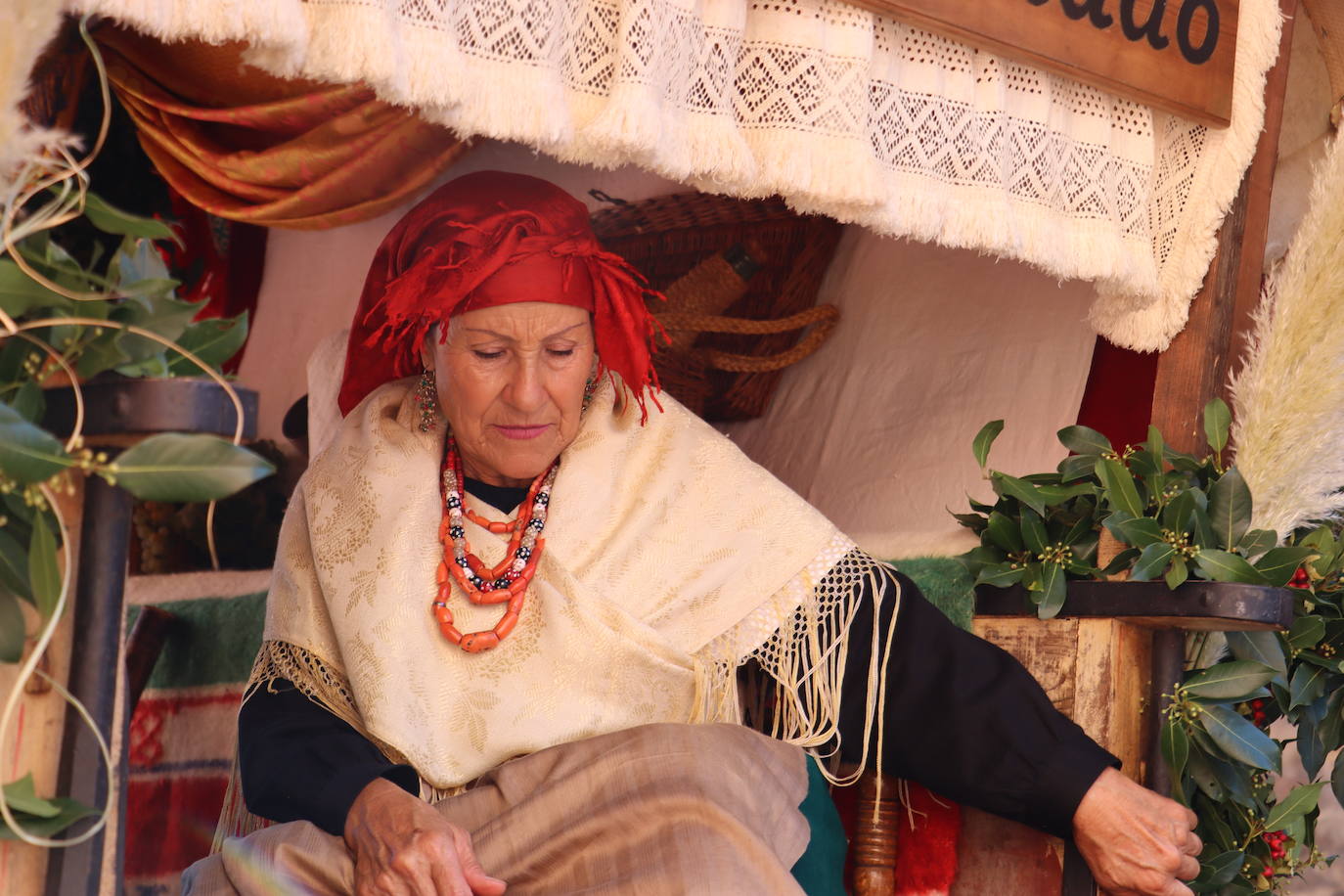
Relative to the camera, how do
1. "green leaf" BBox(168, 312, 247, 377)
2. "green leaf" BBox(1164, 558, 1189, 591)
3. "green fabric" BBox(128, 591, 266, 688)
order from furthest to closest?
"green fabric" BBox(128, 591, 266, 688) < "green leaf" BBox(1164, 558, 1189, 591) < "green leaf" BBox(168, 312, 247, 377)

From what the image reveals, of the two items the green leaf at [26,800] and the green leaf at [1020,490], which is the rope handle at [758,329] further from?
the green leaf at [26,800]

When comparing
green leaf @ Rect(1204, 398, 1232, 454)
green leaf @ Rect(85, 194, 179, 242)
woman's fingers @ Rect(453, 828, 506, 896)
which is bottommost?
woman's fingers @ Rect(453, 828, 506, 896)

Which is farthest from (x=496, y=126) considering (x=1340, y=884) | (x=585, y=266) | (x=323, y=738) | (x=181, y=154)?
(x=1340, y=884)

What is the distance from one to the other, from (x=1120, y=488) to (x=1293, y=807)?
574mm

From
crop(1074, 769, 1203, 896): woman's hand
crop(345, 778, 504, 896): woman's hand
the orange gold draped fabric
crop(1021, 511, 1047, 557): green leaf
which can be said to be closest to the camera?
crop(345, 778, 504, 896): woman's hand

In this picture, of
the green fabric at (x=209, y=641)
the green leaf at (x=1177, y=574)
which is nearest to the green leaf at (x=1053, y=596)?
the green leaf at (x=1177, y=574)

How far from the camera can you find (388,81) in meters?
1.50

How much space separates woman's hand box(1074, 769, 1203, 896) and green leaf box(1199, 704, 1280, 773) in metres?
0.16

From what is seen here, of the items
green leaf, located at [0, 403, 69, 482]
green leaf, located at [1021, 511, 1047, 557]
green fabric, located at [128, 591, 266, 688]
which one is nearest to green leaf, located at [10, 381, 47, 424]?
green leaf, located at [0, 403, 69, 482]

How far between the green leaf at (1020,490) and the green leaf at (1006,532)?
4 centimetres

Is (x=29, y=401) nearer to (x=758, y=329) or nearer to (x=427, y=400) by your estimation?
(x=427, y=400)

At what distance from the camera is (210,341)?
114cm

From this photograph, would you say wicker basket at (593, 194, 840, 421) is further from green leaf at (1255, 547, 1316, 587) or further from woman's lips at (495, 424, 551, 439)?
green leaf at (1255, 547, 1316, 587)

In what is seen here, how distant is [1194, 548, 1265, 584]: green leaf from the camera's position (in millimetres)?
2059
